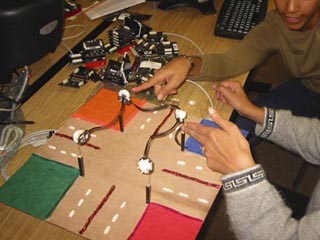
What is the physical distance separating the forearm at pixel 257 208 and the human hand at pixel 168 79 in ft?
1.17

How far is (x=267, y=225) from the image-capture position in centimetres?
76

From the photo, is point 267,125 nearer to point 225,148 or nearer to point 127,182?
point 225,148

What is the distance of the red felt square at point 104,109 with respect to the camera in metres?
0.97

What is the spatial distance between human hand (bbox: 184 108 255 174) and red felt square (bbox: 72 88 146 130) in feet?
0.73

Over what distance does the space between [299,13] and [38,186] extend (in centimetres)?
86

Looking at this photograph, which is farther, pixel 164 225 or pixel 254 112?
pixel 254 112

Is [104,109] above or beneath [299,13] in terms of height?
beneath

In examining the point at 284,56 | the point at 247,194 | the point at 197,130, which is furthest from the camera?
the point at 284,56

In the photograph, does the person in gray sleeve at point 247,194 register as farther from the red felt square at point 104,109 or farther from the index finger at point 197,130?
the red felt square at point 104,109

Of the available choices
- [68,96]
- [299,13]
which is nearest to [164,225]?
[68,96]

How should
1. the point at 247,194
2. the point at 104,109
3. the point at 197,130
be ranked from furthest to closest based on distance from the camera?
the point at 104,109, the point at 197,130, the point at 247,194

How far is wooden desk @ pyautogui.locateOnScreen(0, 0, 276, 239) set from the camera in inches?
29.9

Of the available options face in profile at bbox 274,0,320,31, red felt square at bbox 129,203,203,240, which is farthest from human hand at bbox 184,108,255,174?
face in profile at bbox 274,0,320,31

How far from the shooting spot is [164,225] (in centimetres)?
75
